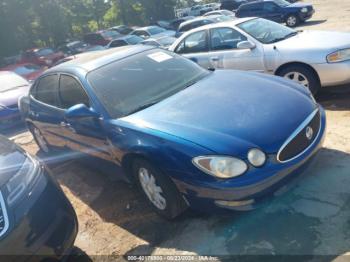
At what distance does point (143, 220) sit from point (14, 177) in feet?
4.57

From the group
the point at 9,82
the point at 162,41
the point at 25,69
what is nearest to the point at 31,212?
the point at 9,82

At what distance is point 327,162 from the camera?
4074 mm

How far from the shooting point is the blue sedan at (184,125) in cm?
313

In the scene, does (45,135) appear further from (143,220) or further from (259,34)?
(259,34)

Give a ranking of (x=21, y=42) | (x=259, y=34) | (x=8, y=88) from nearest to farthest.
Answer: (x=259, y=34) < (x=8, y=88) < (x=21, y=42)

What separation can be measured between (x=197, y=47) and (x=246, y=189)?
474 centimetres

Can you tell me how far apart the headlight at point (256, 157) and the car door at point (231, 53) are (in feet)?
11.8

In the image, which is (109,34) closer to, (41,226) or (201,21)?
(201,21)

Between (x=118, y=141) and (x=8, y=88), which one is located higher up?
(x=118, y=141)

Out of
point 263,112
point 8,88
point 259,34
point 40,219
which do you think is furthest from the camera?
point 8,88

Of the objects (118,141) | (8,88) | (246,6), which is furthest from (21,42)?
(118,141)

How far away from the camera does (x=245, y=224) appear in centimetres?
342

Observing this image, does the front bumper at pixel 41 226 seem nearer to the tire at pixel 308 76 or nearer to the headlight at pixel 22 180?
the headlight at pixel 22 180

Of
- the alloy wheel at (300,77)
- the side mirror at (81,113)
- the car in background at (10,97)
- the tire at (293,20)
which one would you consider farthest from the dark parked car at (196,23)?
the side mirror at (81,113)
